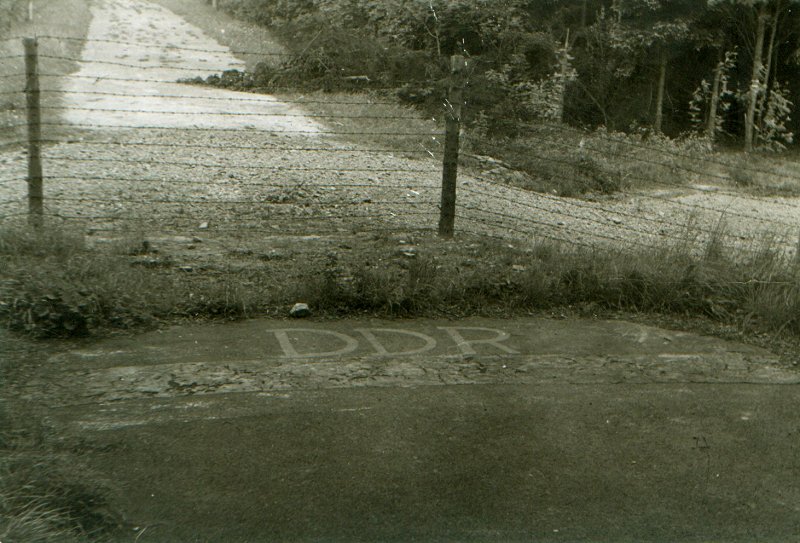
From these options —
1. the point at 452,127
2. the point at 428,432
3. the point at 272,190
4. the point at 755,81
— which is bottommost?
the point at 428,432

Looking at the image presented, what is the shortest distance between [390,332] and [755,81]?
1820cm

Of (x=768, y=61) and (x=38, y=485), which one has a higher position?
(x=768, y=61)

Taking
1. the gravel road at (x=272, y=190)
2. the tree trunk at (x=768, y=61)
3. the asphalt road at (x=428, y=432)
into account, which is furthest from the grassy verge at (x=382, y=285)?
the tree trunk at (x=768, y=61)

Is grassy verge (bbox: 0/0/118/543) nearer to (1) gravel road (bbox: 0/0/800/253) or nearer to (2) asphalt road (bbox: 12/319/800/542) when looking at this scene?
(2) asphalt road (bbox: 12/319/800/542)

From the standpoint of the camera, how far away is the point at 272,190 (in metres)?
11.5

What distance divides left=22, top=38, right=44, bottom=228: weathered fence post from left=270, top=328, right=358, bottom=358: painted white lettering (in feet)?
9.22

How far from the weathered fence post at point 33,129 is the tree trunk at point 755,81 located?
18304mm

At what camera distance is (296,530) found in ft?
12.6

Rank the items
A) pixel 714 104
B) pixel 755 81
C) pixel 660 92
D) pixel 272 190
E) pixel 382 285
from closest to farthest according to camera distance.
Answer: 1. pixel 382 285
2. pixel 272 190
3. pixel 755 81
4. pixel 714 104
5. pixel 660 92

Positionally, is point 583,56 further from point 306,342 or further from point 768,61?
point 306,342

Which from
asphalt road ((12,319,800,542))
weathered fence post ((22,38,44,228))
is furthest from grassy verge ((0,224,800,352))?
weathered fence post ((22,38,44,228))

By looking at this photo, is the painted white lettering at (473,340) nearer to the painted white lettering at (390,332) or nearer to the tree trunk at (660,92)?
the painted white lettering at (390,332)

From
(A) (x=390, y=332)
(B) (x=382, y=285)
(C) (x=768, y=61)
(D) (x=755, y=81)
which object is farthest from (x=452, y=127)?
(C) (x=768, y=61)

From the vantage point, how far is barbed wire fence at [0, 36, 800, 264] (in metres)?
9.38
